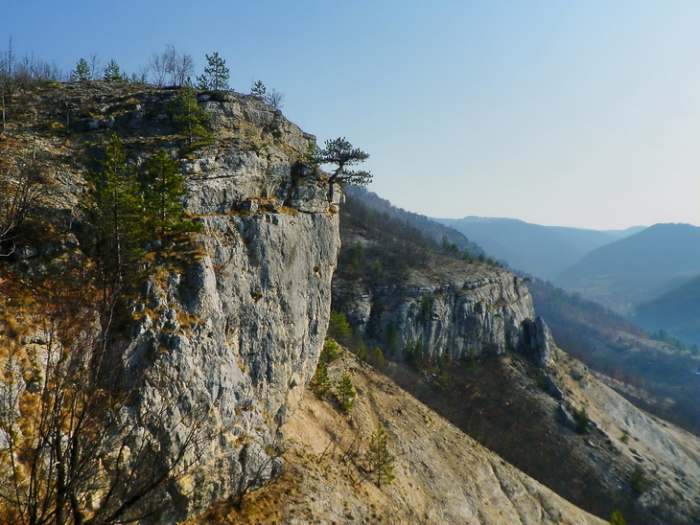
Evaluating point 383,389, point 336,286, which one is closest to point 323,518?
point 383,389

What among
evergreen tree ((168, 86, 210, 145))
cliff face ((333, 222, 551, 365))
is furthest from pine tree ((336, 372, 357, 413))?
cliff face ((333, 222, 551, 365))

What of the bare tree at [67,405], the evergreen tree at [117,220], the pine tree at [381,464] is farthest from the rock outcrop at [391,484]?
the evergreen tree at [117,220]

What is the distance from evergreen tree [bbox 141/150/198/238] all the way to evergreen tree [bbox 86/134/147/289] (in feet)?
3.59

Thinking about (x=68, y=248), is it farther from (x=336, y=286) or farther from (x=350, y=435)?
(x=336, y=286)

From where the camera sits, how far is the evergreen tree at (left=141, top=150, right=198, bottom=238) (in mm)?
24094

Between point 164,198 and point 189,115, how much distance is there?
41.6 feet

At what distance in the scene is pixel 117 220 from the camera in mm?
20953

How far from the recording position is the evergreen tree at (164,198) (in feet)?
79.0

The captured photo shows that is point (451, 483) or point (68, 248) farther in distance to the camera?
point (451, 483)

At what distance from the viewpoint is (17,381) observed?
16.5m

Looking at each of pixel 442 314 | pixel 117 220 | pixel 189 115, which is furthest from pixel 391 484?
pixel 442 314

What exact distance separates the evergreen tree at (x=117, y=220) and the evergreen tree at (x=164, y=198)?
109 centimetres

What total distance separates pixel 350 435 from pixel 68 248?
98.2ft

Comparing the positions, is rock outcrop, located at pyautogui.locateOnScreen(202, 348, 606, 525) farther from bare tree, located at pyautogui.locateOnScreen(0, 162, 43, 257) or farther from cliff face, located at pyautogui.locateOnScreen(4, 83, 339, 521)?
bare tree, located at pyautogui.locateOnScreen(0, 162, 43, 257)
